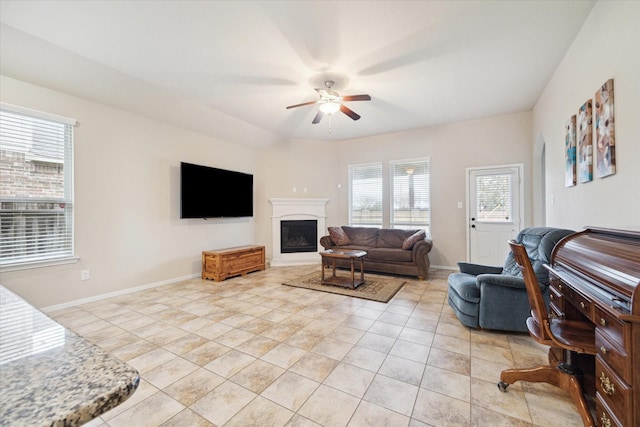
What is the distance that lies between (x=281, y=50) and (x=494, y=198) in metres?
4.55

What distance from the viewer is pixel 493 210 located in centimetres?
511

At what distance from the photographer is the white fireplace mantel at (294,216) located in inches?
238

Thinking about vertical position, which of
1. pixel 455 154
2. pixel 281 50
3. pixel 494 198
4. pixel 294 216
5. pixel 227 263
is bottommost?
pixel 227 263

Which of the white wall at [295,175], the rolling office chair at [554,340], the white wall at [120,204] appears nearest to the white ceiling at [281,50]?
the white wall at [120,204]

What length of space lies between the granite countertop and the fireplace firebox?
5429 mm

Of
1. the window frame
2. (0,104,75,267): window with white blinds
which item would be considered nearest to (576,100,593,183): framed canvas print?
the window frame

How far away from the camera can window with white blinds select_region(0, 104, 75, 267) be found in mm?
3014

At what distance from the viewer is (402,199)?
237 inches

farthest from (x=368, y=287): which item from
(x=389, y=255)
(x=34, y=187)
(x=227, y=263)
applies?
(x=34, y=187)

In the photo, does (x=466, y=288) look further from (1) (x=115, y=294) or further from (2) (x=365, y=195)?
(1) (x=115, y=294)

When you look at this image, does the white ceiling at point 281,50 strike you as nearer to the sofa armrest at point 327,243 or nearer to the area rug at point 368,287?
the sofa armrest at point 327,243

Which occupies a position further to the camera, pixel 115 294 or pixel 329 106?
pixel 115 294

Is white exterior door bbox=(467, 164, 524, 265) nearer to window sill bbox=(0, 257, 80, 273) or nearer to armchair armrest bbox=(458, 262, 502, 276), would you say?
armchair armrest bbox=(458, 262, 502, 276)

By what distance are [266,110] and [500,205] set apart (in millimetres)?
4584
